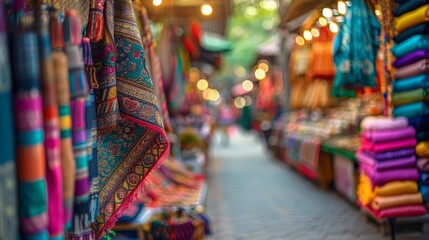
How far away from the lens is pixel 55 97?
6.46 feet

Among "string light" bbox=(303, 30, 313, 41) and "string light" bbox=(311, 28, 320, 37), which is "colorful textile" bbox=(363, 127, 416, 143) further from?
"string light" bbox=(311, 28, 320, 37)

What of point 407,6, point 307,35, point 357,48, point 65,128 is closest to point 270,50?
point 307,35

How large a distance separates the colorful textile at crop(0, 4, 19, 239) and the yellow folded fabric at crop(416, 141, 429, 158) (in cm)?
449

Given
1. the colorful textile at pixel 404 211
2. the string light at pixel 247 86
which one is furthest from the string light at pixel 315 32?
the string light at pixel 247 86

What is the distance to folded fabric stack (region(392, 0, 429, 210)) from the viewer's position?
5055 mm

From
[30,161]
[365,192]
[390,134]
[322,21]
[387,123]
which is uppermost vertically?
[322,21]

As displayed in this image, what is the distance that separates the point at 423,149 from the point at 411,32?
1164mm

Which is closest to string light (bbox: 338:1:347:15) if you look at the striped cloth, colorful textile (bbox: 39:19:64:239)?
the striped cloth

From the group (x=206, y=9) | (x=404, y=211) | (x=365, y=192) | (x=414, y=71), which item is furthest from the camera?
(x=206, y=9)

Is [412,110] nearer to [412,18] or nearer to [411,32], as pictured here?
[411,32]

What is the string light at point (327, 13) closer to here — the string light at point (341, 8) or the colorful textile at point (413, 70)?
the string light at point (341, 8)

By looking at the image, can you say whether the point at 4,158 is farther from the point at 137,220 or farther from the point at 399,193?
the point at 399,193

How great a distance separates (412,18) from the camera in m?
5.10

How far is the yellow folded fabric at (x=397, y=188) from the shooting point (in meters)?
5.55
